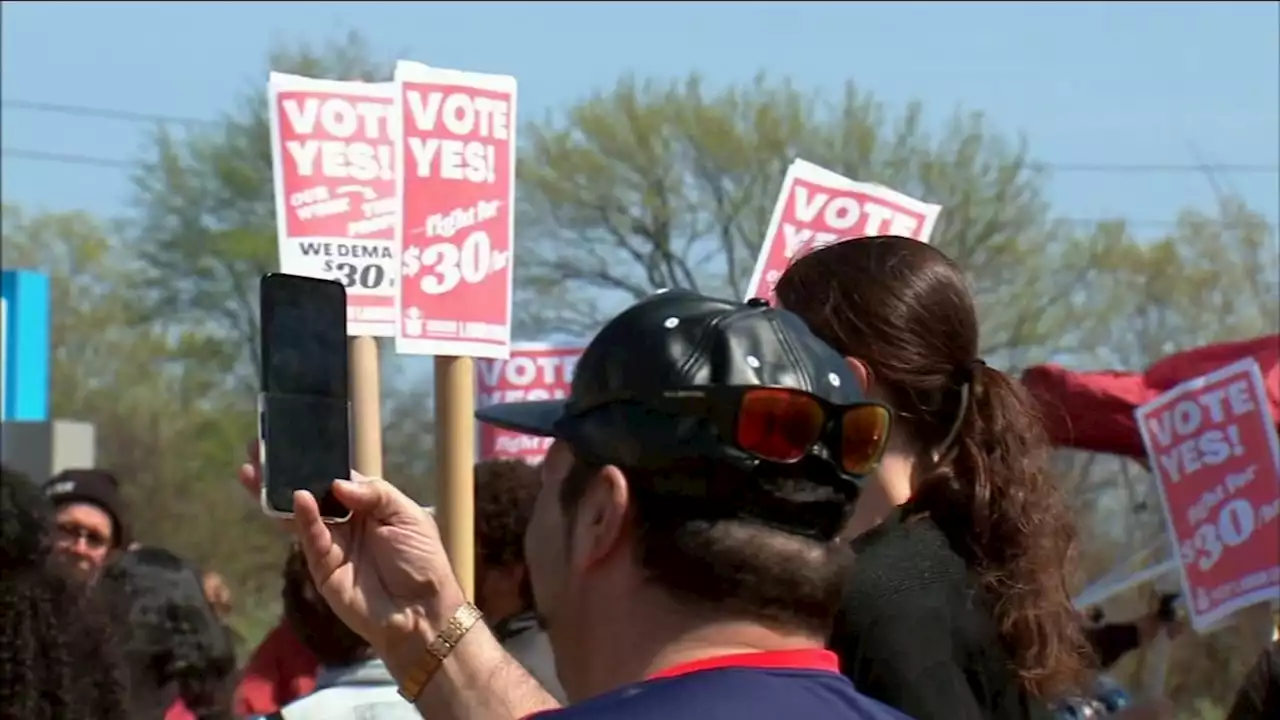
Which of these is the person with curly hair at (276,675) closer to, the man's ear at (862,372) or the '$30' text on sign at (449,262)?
the '$30' text on sign at (449,262)

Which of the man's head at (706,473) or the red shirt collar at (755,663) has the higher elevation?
the man's head at (706,473)

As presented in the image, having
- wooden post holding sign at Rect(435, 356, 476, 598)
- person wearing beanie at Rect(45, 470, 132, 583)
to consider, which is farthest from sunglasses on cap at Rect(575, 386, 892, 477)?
person wearing beanie at Rect(45, 470, 132, 583)

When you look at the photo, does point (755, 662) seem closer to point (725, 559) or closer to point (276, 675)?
point (725, 559)

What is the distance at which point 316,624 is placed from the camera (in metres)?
4.29

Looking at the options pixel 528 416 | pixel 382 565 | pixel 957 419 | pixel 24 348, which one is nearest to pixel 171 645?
pixel 957 419

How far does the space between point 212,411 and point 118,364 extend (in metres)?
3.05

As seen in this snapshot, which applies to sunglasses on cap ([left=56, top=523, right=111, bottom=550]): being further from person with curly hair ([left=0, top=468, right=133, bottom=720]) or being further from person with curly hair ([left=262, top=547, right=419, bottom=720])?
person with curly hair ([left=0, top=468, right=133, bottom=720])

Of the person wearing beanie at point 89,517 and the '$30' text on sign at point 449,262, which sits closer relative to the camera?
the '$30' text on sign at point 449,262

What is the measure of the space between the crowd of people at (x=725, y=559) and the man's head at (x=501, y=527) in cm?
3

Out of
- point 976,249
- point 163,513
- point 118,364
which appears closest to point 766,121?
point 976,249

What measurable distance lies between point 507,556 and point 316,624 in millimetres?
727

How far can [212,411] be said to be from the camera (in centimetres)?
4256

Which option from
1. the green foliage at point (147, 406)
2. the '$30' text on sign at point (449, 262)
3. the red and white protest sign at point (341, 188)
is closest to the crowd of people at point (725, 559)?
the red and white protest sign at point (341, 188)

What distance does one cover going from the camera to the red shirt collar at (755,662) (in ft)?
6.51
